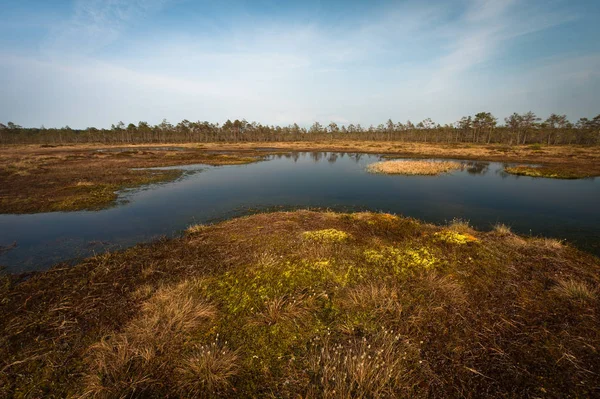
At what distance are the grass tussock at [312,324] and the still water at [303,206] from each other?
394 cm


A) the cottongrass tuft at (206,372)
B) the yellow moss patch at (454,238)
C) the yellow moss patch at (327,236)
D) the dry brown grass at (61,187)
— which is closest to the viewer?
the cottongrass tuft at (206,372)

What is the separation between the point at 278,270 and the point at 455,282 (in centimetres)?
493

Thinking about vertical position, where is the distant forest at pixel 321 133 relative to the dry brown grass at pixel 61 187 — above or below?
above

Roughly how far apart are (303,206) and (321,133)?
138610mm

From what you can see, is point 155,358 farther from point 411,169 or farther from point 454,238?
point 411,169

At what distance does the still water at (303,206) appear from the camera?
11.2 metres

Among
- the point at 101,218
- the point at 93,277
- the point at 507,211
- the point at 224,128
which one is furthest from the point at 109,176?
the point at 224,128

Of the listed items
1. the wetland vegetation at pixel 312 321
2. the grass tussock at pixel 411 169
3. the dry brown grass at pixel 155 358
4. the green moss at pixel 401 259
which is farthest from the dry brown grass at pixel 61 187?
the grass tussock at pixel 411 169

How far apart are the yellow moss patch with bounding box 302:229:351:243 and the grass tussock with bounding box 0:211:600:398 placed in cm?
66

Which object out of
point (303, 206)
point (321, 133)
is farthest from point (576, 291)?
point (321, 133)

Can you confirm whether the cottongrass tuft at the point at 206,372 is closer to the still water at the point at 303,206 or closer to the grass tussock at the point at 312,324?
the grass tussock at the point at 312,324

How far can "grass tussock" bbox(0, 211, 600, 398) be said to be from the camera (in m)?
3.66

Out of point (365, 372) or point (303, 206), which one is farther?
point (303, 206)

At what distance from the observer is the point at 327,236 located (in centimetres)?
941
